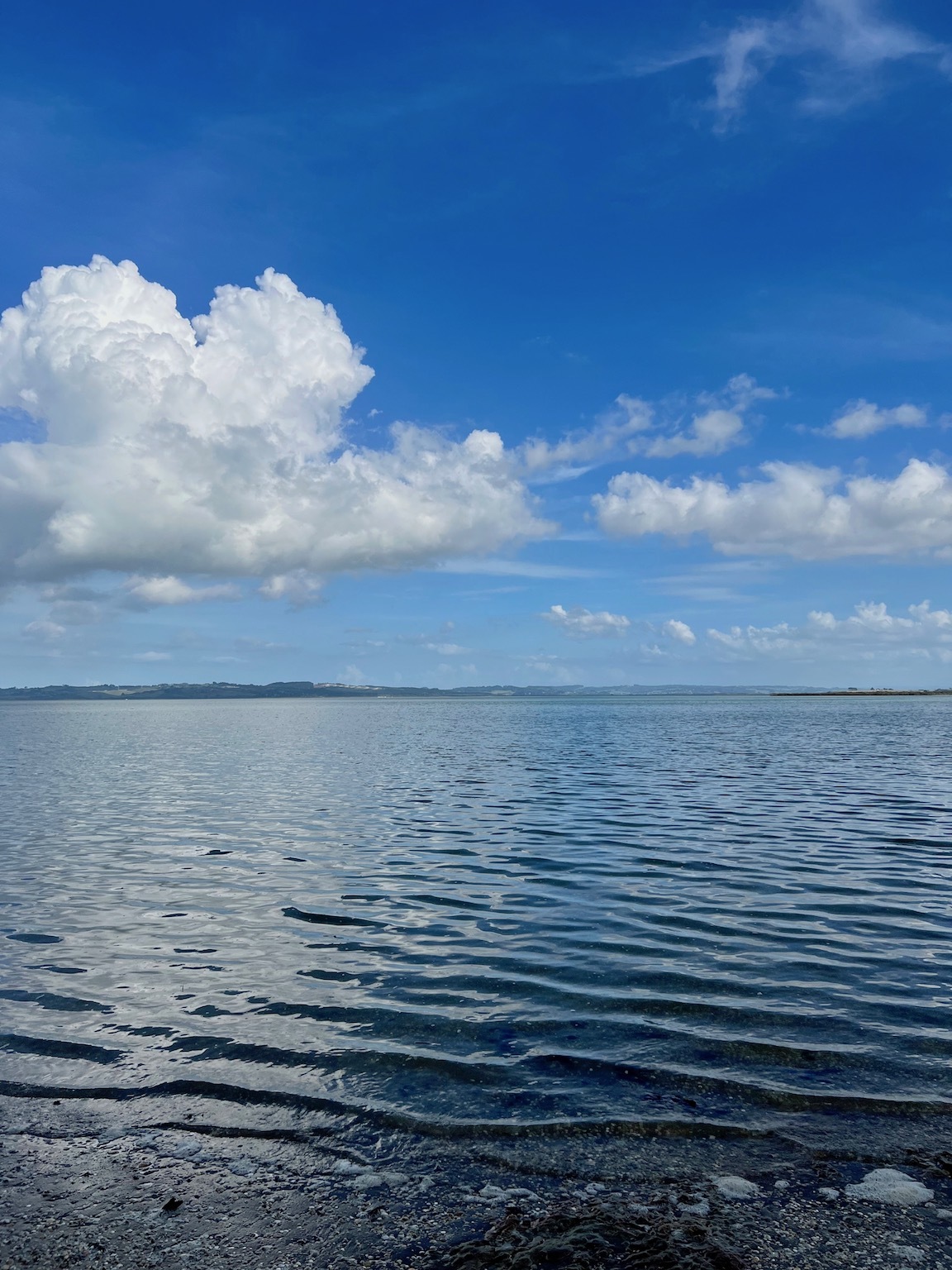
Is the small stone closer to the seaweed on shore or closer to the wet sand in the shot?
the wet sand

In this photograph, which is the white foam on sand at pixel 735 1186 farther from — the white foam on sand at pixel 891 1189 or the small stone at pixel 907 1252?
the small stone at pixel 907 1252

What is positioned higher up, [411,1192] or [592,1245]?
[592,1245]

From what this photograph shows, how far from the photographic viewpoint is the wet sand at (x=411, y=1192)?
749 centimetres

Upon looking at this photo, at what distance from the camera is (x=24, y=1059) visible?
12.1m

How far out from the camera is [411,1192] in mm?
8594

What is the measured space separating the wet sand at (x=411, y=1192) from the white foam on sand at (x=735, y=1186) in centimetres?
7

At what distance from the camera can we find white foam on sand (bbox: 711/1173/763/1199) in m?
8.51

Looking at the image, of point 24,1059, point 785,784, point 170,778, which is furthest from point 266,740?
point 24,1059

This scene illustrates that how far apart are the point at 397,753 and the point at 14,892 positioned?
54195 mm

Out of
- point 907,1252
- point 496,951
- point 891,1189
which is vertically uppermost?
point 907,1252

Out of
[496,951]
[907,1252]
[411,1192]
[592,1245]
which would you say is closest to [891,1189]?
[907,1252]

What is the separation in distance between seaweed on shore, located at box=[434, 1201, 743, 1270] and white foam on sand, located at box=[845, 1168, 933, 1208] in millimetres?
2001

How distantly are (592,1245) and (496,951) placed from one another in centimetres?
1021

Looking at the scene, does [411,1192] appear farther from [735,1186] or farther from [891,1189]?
[891,1189]
